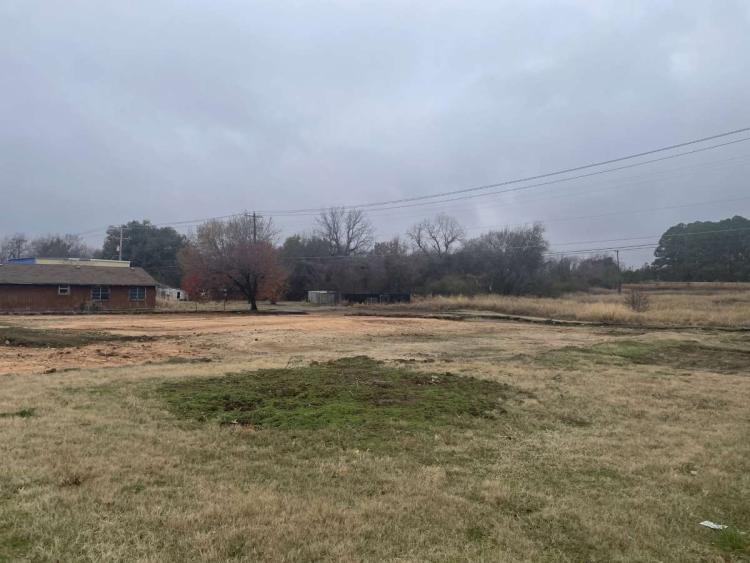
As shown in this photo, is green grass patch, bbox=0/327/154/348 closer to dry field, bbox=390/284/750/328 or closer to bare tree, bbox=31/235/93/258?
dry field, bbox=390/284/750/328

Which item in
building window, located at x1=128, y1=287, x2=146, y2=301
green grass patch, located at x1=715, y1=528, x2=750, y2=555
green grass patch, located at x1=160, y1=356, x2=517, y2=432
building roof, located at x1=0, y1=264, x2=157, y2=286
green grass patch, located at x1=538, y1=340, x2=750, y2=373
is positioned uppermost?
building roof, located at x1=0, y1=264, x2=157, y2=286

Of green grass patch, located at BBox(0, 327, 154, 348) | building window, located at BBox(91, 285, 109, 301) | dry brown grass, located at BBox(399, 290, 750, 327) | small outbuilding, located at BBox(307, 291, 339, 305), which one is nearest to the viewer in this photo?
green grass patch, located at BBox(0, 327, 154, 348)

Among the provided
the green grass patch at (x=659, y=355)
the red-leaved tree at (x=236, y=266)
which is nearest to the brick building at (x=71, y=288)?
the red-leaved tree at (x=236, y=266)

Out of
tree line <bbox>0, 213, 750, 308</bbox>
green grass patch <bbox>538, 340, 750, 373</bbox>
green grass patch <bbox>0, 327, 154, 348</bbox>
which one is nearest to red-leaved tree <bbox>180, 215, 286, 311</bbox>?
tree line <bbox>0, 213, 750, 308</bbox>

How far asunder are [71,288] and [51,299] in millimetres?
1775

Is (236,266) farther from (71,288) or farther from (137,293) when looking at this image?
(71,288)

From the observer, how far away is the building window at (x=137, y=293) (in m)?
51.1

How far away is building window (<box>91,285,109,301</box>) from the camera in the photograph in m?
49.0

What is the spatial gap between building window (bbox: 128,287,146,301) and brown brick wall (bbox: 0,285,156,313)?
41 centimetres

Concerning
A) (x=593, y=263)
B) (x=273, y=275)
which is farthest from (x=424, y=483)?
(x=593, y=263)

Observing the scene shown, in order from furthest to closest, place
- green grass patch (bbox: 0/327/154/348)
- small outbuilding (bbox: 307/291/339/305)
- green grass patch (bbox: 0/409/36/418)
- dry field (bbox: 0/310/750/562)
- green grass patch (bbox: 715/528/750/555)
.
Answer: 1. small outbuilding (bbox: 307/291/339/305)
2. green grass patch (bbox: 0/327/154/348)
3. green grass patch (bbox: 0/409/36/418)
4. green grass patch (bbox: 715/528/750/555)
5. dry field (bbox: 0/310/750/562)

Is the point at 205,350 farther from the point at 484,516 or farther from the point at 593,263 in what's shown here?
the point at 593,263

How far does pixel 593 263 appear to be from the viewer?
333 feet

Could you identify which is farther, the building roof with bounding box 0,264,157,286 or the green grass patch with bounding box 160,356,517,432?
the building roof with bounding box 0,264,157,286
